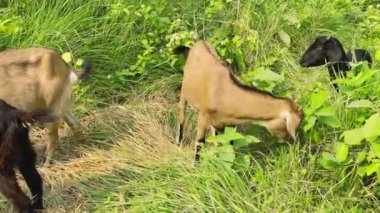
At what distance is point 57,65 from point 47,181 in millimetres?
724

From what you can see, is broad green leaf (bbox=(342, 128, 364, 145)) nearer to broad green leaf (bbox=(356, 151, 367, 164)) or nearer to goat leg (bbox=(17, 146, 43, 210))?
broad green leaf (bbox=(356, 151, 367, 164))

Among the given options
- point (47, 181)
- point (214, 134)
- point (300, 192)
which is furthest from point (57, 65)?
point (300, 192)

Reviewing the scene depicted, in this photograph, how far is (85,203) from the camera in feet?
15.2

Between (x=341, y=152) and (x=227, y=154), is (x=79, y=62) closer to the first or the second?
(x=227, y=154)

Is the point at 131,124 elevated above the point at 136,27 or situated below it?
below

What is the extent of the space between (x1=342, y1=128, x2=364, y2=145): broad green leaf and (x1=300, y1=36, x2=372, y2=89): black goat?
4.58ft

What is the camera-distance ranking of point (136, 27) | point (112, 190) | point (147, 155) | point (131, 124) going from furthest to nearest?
1. point (136, 27)
2. point (131, 124)
3. point (147, 155)
4. point (112, 190)

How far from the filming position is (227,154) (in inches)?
180

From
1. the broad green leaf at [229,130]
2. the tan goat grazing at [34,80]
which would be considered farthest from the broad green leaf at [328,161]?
the tan goat grazing at [34,80]

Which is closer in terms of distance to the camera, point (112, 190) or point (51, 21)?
point (112, 190)

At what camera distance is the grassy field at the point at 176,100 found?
445cm

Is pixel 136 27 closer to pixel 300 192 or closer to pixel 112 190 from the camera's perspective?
pixel 112 190

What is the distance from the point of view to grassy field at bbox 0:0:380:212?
14.6ft

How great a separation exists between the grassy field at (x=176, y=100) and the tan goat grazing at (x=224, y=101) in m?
0.13
